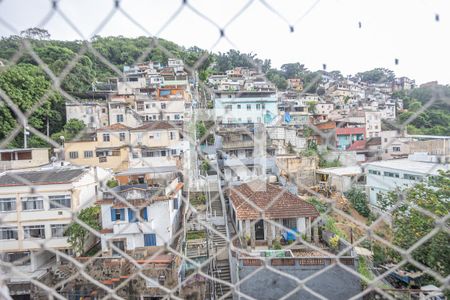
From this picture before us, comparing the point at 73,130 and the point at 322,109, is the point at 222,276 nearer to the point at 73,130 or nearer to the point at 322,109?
the point at 322,109

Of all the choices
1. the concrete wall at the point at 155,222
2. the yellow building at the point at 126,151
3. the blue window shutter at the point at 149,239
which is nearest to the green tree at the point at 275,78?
the yellow building at the point at 126,151

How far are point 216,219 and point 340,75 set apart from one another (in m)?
3.78

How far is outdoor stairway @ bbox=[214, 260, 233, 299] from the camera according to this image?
3.51m

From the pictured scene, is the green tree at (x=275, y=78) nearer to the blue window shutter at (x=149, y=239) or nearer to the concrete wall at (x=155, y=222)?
the concrete wall at (x=155, y=222)

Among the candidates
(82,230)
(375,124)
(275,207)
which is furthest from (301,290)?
(82,230)

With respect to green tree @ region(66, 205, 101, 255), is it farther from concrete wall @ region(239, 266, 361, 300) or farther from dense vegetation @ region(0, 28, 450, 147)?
concrete wall @ region(239, 266, 361, 300)

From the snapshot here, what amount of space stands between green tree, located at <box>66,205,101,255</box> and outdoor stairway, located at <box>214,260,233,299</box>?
1565 millimetres

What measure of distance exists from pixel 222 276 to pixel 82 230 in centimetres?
175

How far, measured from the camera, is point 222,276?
147 inches

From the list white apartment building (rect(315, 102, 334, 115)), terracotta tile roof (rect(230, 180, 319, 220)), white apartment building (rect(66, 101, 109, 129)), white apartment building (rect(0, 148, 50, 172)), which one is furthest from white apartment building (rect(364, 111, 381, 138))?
white apartment building (rect(0, 148, 50, 172))

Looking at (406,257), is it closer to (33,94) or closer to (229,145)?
(33,94)

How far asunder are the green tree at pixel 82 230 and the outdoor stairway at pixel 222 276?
1.56m

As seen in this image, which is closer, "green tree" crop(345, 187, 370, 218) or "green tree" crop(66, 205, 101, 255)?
"green tree" crop(66, 205, 101, 255)

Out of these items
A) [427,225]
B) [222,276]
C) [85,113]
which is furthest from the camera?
[222,276]
